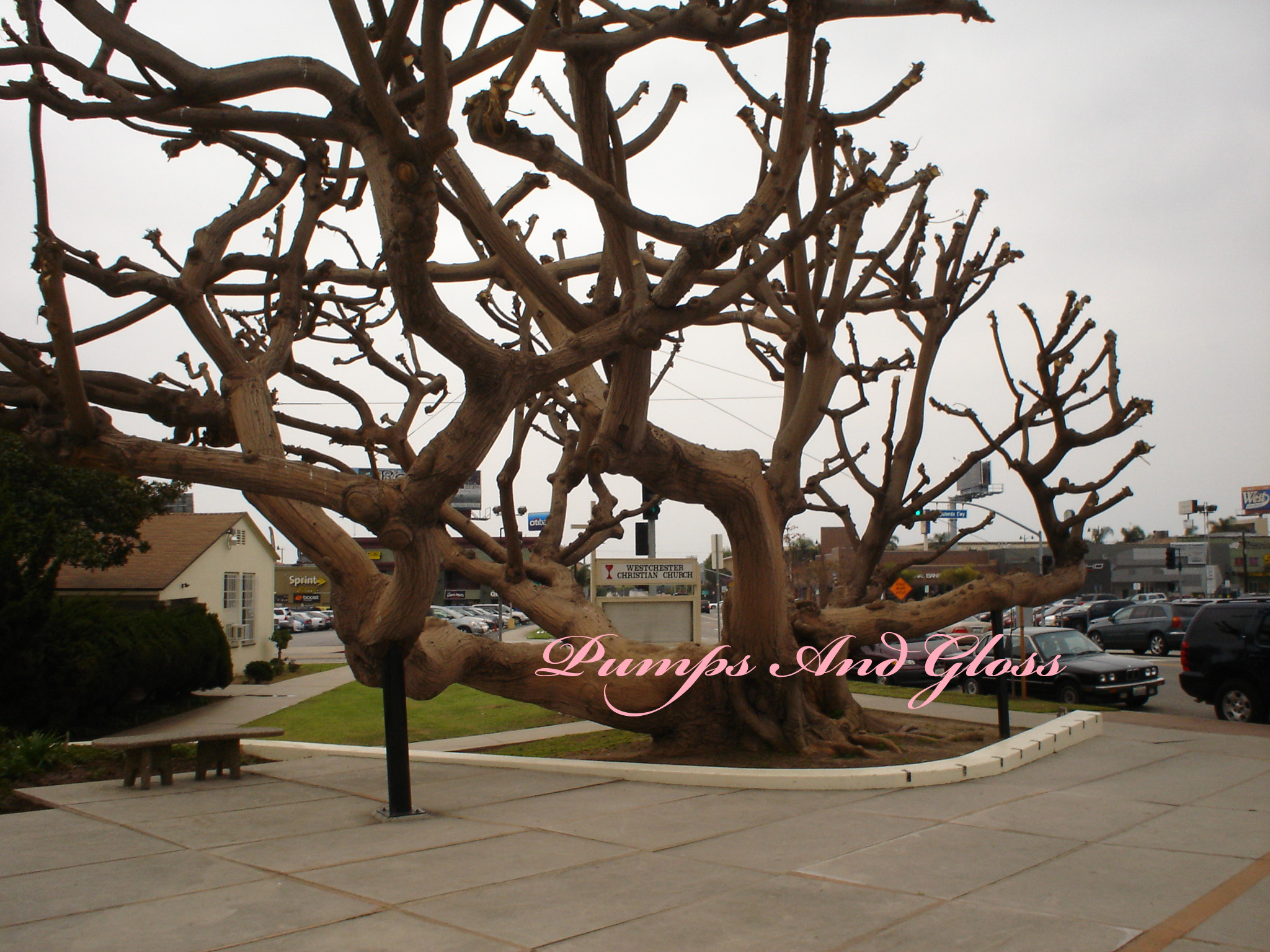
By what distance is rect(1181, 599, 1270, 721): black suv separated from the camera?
14773mm

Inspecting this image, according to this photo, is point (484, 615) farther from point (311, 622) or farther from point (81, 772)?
point (81, 772)

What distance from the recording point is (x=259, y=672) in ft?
89.6

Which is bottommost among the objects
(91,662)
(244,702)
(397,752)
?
(244,702)

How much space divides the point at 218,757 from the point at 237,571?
21362 millimetres

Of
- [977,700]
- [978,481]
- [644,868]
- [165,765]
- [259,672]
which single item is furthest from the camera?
[978,481]

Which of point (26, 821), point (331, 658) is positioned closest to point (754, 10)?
point (26, 821)

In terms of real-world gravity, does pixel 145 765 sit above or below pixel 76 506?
below

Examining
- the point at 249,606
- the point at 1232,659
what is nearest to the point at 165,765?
the point at 1232,659

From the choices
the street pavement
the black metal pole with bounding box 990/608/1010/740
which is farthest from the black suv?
the street pavement

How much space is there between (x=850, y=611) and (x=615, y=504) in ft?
9.71

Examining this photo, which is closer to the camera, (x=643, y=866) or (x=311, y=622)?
(x=643, y=866)

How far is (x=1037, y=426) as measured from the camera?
42.8ft

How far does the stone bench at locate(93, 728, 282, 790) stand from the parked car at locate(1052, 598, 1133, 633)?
114 ft

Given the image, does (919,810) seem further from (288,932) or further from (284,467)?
(284,467)
